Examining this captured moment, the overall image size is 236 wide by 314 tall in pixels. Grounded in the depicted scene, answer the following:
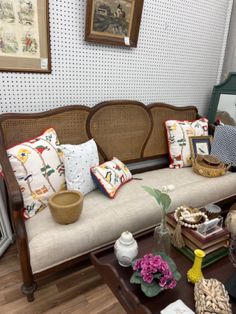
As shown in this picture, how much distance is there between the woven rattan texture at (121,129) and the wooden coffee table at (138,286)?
897 millimetres

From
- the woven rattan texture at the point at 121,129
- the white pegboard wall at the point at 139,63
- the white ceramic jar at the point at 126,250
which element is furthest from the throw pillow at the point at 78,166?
the white ceramic jar at the point at 126,250

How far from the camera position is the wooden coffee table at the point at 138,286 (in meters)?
0.86

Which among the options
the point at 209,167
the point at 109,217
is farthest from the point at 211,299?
the point at 209,167

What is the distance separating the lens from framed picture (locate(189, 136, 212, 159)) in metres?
2.09

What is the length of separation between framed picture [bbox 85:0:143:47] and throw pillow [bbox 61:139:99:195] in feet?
2.65

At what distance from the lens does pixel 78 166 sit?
145 centimetres

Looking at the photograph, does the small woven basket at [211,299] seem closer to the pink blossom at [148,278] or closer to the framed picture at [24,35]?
the pink blossom at [148,278]

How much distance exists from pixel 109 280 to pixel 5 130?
107cm

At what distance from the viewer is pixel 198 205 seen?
1.69 meters

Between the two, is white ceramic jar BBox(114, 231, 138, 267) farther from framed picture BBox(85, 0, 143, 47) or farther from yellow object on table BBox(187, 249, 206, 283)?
Result: framed picture BBox(85, 0, 143, 47)

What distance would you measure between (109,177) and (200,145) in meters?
1.03

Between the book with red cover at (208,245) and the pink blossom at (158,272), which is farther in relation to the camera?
the book with red cover at (208,245)

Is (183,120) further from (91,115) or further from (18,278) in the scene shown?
(18,278)

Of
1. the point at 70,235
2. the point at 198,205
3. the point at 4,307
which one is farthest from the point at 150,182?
the point at 4,307
